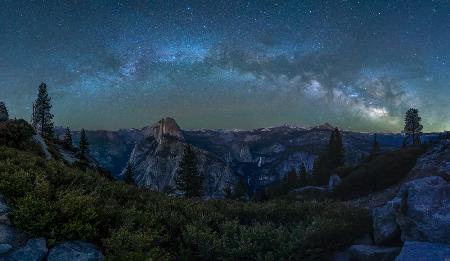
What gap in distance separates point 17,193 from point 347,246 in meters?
9.74

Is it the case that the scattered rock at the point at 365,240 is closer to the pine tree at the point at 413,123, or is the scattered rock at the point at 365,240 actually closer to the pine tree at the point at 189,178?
the pine tree at the point at 189,178

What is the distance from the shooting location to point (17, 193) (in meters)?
10.8

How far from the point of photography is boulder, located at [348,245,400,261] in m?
9.70

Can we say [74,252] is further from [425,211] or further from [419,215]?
[425,211]

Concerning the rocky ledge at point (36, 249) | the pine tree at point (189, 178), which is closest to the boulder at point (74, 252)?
the rocky ledge at point (36, 249)

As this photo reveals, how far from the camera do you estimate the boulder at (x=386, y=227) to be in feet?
36.3

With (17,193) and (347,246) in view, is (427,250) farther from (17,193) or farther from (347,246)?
(17,193)

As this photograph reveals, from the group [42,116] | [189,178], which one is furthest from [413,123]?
[42,116]

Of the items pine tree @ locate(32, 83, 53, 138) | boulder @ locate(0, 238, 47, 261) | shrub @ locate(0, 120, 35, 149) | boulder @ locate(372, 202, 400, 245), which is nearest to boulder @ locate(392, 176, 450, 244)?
boulder @ locate(372, 202, 400, 245)

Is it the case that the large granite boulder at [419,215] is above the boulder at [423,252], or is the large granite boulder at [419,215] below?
above

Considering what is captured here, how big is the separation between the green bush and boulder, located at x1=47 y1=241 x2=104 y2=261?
0.71ft

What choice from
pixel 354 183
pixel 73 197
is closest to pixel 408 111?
pixel 354 183

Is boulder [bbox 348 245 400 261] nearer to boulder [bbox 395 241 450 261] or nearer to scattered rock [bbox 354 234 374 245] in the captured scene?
boulder [bbox 395 241 450 261]

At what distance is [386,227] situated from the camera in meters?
11.2
